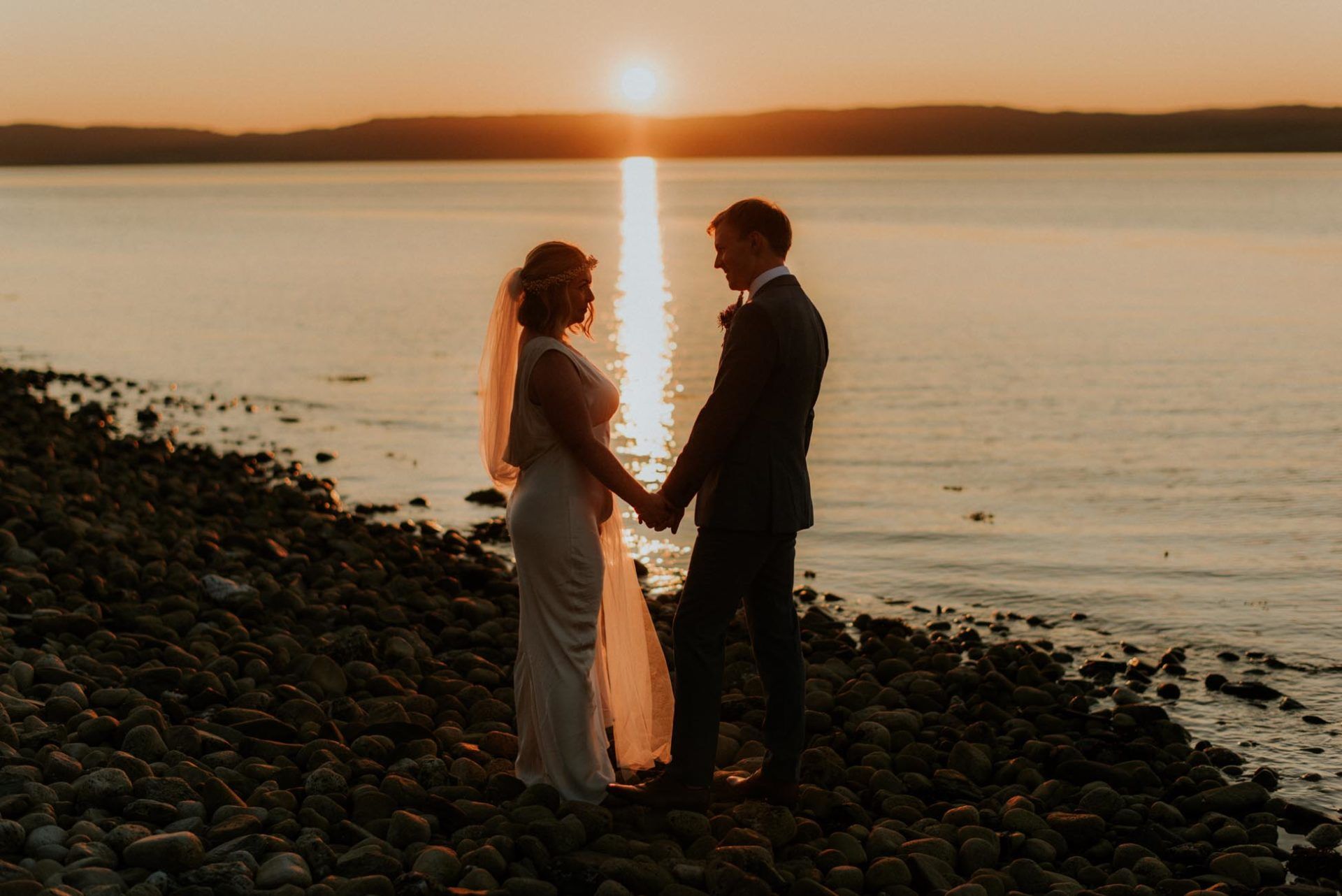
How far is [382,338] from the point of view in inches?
1374

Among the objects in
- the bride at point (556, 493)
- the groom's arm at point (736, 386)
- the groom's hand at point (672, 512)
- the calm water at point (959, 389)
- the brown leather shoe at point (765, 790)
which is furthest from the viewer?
the calm water at point (959, 389)

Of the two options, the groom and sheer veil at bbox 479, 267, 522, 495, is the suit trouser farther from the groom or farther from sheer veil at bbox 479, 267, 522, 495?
sheer veil at bbox 479, 267, 522, 495

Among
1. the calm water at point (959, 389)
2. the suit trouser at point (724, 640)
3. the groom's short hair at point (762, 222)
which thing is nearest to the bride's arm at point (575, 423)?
the suit trouser at point (724, 640)

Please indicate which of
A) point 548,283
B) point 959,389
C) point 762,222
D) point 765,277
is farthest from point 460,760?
point 959,389

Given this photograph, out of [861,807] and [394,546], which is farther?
[394,546]

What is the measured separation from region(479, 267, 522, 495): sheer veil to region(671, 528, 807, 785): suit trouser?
1045mm

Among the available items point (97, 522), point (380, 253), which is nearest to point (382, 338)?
point (97, 522)

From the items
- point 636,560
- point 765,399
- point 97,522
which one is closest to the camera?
point 765,399

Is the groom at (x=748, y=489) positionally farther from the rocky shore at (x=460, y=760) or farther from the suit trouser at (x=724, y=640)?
the rocky shore at (x=460, y=760)

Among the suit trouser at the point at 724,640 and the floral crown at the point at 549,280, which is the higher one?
the floral crown at the point at 549,280

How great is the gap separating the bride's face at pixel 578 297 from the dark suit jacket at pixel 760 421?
706 millimetres

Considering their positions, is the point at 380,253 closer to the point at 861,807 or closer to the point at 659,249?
the point at 659,249

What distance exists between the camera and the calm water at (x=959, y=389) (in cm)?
1343

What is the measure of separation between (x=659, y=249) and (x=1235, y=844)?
64.2 metres
